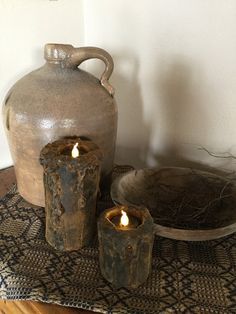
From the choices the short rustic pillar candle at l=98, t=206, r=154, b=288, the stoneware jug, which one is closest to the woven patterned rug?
the short rustic pillar candle at l=98, t=206, r=154, b=288

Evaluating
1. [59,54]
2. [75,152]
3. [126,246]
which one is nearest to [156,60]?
[59,54]

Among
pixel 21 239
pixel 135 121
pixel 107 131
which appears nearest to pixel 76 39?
pixel 135 121

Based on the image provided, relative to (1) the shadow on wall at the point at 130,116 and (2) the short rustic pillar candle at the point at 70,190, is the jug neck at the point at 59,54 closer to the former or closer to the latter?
(2) the short rustic pillar candle at the point at 70,190

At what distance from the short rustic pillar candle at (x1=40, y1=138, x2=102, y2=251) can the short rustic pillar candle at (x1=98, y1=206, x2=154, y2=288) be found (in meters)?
0.06

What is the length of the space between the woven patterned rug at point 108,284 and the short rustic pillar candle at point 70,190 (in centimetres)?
3

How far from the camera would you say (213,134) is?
2.89 ft

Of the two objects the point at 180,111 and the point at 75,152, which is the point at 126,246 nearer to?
the point at 75,152

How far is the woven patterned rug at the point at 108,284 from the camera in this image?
542mm

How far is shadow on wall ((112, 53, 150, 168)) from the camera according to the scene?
0.98 meters

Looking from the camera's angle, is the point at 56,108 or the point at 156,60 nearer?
the point at 56,108

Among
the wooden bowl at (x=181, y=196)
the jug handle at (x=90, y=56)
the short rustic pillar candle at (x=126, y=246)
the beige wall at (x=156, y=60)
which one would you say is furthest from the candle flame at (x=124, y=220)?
the beige wall at (x=156, y=60)

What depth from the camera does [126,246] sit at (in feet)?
1.76

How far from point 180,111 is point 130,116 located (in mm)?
162

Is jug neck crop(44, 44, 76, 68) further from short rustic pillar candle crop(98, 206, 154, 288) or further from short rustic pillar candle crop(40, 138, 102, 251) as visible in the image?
short rustic pillar candle crop(98, 206, 154, 288)
